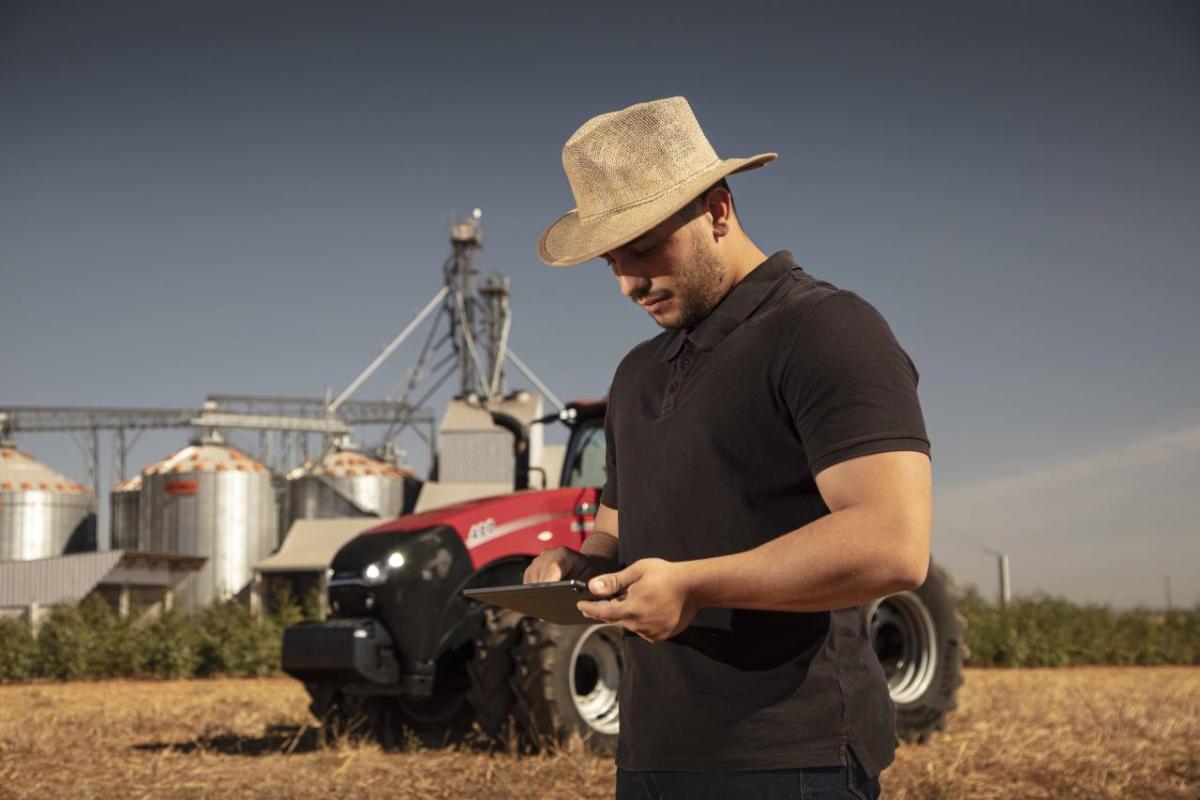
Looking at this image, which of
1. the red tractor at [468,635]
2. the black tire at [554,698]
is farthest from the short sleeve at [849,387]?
the red tractor at [468,635]

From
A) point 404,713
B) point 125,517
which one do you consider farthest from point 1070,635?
point 125,517

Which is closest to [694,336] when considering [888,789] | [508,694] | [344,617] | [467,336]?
[888,789]

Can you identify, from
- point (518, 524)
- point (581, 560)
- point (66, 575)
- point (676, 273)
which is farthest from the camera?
point (66, 575)

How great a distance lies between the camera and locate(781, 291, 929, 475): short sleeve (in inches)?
72.2

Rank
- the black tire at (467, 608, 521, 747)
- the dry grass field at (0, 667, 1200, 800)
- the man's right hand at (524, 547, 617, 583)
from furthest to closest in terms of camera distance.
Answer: the black tire at (467, 608, 521, 747) → the dry grass field at (0, 667, 1200, 800) → the man's right hand at (524, 547, 617, 583)

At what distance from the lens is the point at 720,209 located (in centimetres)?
213

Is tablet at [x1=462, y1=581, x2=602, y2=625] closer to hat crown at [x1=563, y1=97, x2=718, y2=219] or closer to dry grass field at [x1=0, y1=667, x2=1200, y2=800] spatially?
hat crown at [x1=563, y1=97, x2=718, y2=219]

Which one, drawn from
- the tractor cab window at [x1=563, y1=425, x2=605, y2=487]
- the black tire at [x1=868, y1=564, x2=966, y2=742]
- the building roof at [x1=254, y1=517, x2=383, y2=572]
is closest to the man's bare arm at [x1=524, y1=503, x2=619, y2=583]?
the black tire at [x1=868, y1=564, x2=966, y2=742]

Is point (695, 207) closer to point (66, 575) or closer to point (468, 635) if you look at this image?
point (468, 635)

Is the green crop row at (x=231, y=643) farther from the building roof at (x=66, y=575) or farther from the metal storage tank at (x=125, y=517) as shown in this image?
the metal storage tank at (x=125, y=517)

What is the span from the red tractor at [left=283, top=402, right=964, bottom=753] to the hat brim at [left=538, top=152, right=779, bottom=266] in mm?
5257

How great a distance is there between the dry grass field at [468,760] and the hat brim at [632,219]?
432 centimetres

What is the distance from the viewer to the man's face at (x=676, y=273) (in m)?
2.09

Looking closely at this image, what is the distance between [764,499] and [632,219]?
0.48m
